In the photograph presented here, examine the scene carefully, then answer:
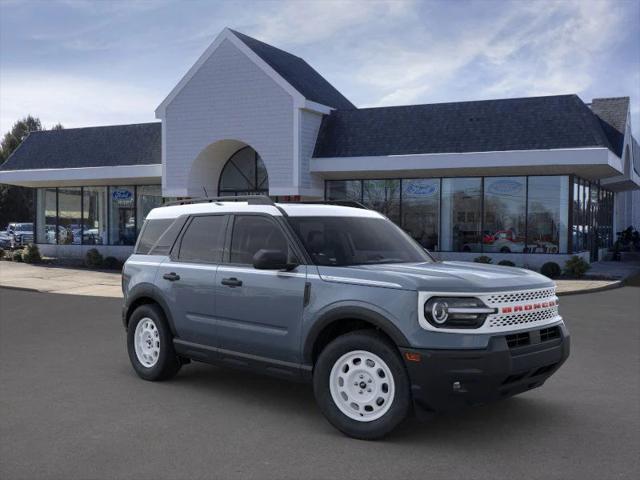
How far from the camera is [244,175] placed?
27094mm

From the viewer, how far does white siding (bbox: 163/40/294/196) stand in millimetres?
23719

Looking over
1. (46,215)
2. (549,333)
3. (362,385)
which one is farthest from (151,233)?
(46,215)

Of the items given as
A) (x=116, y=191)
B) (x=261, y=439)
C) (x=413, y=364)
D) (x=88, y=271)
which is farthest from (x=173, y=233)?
(x=116, y=191)

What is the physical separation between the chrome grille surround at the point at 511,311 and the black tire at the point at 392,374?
40cm

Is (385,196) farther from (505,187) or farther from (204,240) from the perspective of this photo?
(204,240)

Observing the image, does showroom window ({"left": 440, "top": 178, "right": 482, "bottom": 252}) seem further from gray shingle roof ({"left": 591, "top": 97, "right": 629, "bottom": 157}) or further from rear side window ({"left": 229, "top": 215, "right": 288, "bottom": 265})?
rear side window ({"left": 229, "top": 215, "right": 288, "bottom": 265})

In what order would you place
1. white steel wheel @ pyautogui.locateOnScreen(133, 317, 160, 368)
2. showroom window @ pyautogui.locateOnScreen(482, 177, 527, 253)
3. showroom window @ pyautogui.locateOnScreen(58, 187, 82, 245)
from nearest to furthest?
white steel wheel @ pyautogui.locateOnScreen(133, 317, 160, 368), showroom window @ pyautogui.locateOnScreen(482, 177, 527, 253), showroom window @ pyautogui.locateOnScreen(58, 187, 82, 245)

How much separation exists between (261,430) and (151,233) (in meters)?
3.31

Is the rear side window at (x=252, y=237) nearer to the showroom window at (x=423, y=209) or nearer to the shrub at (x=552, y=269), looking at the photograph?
the shrub at (x=552, y=269)

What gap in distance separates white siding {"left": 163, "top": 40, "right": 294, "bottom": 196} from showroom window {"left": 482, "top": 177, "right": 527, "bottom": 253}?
7060 mm

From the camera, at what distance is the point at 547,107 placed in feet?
72.1

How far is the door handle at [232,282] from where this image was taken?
21.2 ft

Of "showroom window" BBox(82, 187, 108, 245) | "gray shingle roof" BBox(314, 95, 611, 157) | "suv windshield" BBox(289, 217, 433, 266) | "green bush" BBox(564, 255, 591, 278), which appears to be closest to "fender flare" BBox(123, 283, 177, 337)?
"suv windshield" BBox(289, 217, 433, 266)

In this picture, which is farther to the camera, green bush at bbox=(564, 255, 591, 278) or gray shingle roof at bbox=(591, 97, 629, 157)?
gray shingle roof at bbox=(591, 97, 629, 157)
